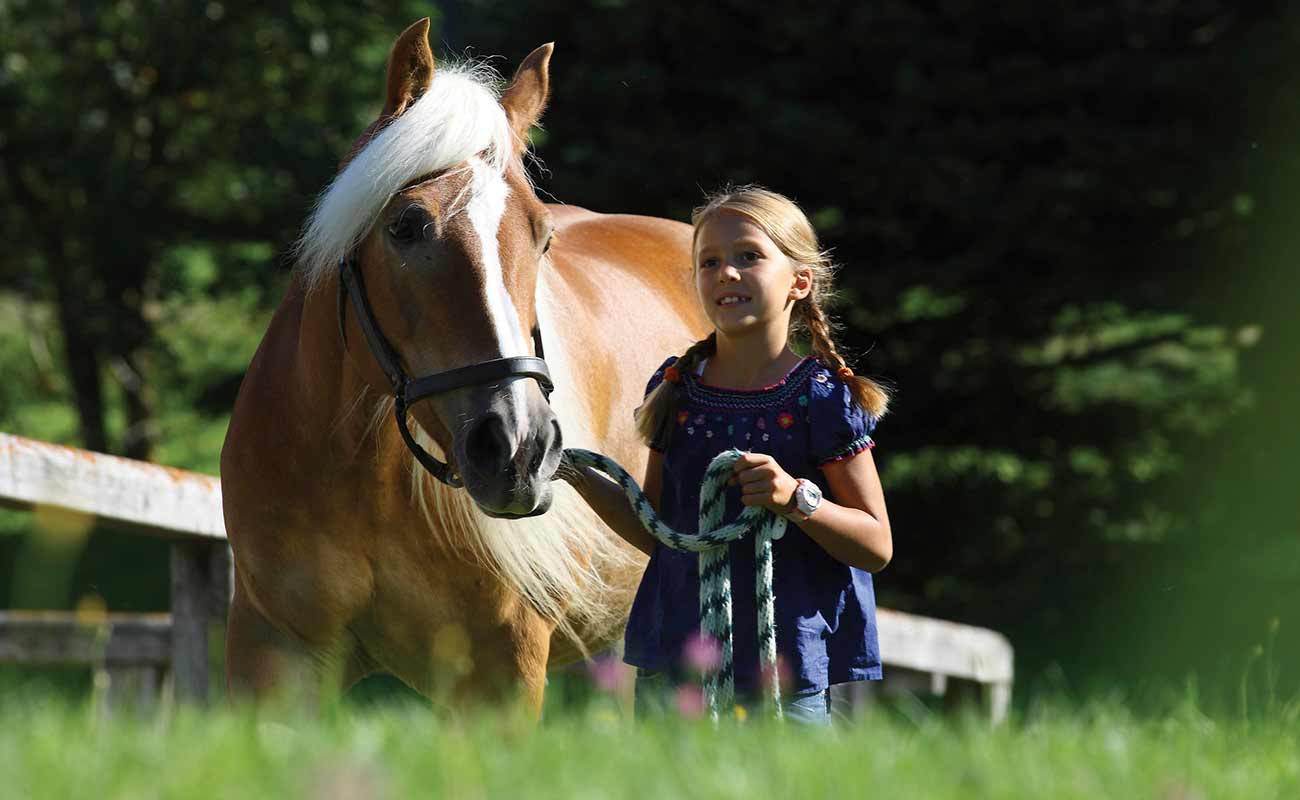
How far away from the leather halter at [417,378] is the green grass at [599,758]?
0.70 metres

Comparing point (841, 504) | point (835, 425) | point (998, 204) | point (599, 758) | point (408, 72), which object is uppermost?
point (998, 204)

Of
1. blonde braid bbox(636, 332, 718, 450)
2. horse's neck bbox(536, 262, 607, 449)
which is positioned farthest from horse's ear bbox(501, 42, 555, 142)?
blonde braid bbox(636, 332, 718, 450)

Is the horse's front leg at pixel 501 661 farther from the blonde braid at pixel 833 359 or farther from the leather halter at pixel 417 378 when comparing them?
the blonde braid at pixel 833 359

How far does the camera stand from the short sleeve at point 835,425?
3.08 m

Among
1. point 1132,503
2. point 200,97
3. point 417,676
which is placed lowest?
point 417,676

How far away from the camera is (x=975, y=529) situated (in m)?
10.7

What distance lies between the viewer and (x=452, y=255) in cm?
298

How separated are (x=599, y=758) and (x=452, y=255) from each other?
1.30m

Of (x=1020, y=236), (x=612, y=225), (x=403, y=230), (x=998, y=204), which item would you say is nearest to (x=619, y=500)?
(x=403, y=230)

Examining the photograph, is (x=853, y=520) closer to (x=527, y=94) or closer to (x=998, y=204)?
(x=527, y=94)

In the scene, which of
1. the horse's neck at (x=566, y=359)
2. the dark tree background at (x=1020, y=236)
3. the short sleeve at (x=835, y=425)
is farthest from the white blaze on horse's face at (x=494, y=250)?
the dark tree background at (x=1020, y=236)

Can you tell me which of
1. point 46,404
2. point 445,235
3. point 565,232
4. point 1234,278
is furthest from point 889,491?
point 46,404

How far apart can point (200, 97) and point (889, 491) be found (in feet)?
23.3

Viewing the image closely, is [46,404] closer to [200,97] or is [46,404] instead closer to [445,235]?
[200,97]
